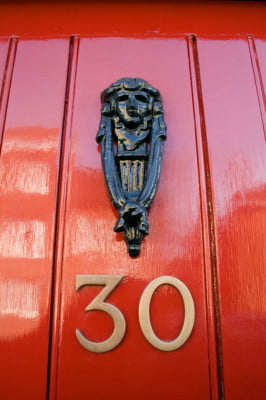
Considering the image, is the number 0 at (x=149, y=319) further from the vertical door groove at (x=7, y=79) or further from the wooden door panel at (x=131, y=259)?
the vertical door groove at (x=7, y=79)

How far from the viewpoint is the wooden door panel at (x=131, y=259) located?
760mm

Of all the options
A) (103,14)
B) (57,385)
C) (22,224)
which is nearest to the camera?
(57,385)

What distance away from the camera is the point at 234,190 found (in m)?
0.94

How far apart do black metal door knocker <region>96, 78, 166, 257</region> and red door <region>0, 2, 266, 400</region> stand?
6 cm

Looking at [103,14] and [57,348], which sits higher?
[103,14]

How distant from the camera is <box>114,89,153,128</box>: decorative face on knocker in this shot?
3.02ft

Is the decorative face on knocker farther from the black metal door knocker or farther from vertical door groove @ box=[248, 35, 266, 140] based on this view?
vertical door groove @ box=[248, 35, 266, 140]

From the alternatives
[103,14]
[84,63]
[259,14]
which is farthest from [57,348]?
[259,14]

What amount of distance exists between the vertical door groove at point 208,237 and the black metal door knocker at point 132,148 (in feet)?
0.44

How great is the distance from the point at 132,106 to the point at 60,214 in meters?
0.35

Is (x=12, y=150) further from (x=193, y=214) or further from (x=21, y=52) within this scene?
(x=193, y=214)

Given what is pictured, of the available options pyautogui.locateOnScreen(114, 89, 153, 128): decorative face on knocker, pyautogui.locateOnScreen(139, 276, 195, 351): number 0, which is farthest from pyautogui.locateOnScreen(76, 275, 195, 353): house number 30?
pyautogui.locateOnScreen(114, 89, 153, 128): decorative face on knocker

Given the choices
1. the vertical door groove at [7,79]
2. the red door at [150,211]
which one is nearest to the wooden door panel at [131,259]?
the red door at [150,211]

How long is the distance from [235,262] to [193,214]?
162mm
